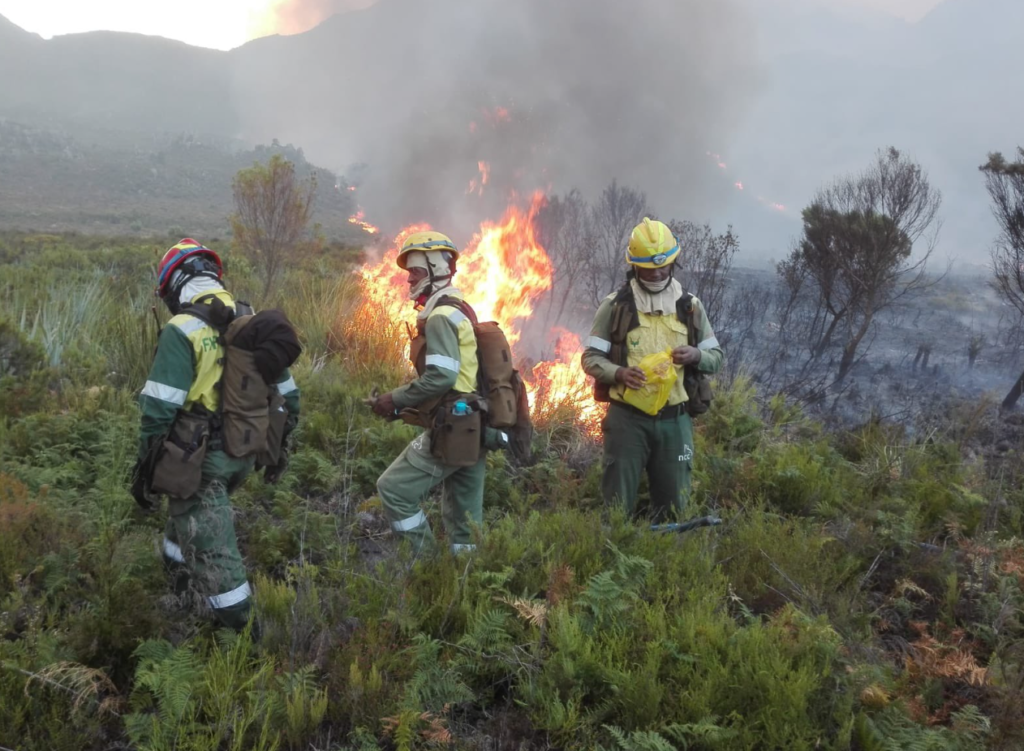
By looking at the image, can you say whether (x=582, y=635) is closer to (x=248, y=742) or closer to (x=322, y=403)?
(x=248, y=742)

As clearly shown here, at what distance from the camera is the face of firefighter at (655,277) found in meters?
3.88

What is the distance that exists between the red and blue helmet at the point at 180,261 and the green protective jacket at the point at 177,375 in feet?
0.73

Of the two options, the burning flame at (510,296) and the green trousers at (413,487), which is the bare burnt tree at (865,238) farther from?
the green trousers at (413,487)

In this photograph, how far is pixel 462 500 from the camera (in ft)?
12.6

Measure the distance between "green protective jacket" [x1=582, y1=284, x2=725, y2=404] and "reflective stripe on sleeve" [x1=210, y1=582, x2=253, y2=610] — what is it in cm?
223

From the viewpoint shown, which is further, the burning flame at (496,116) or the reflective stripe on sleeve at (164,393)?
the burning flame at (496,116)

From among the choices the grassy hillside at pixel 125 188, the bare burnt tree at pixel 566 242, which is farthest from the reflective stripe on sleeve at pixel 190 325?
the grassy hillside at pixel 125 188

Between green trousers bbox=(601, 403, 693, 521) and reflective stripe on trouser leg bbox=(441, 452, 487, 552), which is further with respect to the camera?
green trousers bbox=(601, 403, 693, 521)

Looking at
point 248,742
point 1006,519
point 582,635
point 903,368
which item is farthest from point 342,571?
point 903,368

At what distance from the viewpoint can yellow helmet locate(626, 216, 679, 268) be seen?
3812mm

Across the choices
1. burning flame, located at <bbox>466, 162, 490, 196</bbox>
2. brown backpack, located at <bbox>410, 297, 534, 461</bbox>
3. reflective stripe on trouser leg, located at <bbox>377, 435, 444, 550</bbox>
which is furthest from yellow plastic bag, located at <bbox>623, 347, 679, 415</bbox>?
burning flame, located at <bbox>466, 162, 490, 196</bbox>

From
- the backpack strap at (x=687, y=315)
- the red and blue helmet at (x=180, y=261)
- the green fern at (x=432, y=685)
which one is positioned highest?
the backpack strap at (x=687, y=315)

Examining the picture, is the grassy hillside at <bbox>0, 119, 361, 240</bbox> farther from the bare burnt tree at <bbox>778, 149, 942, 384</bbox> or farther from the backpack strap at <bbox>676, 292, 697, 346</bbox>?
the backpack strap at <bbox>676, 292, 697, 346</bbox>

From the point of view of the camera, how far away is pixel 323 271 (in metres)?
14.2
